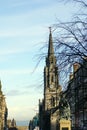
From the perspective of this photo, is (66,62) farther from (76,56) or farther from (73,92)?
(73,92)

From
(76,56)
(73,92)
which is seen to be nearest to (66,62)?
(76,56)

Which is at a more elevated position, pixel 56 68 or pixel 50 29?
pixel 50 29

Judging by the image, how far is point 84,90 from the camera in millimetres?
28016

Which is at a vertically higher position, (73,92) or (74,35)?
(74,35)

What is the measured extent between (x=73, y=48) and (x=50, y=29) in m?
2.03

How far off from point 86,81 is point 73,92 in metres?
1.10

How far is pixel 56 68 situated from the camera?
27875mm

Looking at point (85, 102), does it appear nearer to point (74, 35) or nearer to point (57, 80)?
point (57, 80)

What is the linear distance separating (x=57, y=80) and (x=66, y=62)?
1.48m

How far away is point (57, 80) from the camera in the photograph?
28312 millimetres

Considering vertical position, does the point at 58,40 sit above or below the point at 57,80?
above

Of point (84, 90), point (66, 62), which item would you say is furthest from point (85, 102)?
point (66, 62)

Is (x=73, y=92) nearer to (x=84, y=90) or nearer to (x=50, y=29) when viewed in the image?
(x=84, y=90)

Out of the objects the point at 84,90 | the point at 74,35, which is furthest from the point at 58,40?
the point at 84,90
